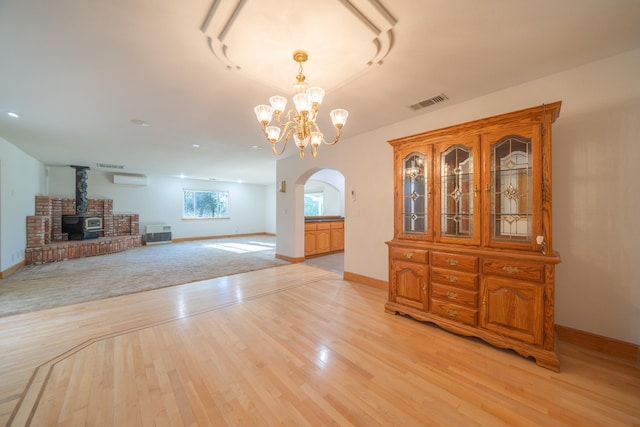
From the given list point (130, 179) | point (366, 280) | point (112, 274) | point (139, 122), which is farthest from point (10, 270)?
point (366, 280)

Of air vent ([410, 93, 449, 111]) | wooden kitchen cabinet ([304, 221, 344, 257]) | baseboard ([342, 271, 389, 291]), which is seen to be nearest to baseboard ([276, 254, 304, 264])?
wooden kitchen cabinet ([304, 221, 344, 257])

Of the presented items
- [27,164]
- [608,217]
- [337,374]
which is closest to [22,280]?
[27,164]

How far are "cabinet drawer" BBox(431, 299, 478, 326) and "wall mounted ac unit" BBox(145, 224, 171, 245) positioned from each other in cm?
940

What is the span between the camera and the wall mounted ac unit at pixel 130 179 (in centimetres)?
805

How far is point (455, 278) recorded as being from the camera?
2.43 meters

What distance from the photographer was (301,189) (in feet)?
19.0

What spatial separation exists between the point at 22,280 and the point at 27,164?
3037mm

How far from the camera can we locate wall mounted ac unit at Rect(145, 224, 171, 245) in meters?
8.53

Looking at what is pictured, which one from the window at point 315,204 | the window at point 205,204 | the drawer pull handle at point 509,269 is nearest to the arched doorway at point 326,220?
the window at point 315,204

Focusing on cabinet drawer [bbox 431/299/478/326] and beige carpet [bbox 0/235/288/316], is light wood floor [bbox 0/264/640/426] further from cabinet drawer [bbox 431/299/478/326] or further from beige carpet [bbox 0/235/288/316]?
beige carpet [bbox 0/235/288/316]

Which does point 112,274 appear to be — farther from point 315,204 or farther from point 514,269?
point 315,204

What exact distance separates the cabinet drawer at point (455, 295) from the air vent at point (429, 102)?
2147mm

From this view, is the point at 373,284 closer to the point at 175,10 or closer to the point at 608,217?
the point at 608,217

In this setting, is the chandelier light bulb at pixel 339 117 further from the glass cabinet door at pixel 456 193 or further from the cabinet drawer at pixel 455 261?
the cabinet drawer at pixel 455 261
